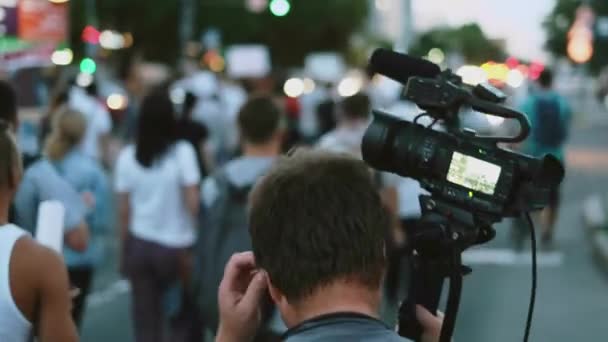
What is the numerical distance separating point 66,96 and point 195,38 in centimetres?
6556

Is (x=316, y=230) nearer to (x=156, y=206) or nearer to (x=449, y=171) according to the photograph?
(x=449, y=171)

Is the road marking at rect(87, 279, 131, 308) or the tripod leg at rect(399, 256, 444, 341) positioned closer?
the tripod leg at rect(399, 256, 444, 341)

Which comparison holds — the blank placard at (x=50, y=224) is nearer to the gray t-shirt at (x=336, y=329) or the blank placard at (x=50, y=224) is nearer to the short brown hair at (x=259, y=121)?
the gray t-shirt at (x=336, y=329)

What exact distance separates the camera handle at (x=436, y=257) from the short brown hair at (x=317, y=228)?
323mm

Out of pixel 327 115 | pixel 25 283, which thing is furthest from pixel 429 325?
pixel 327 115

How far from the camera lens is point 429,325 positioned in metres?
2.91

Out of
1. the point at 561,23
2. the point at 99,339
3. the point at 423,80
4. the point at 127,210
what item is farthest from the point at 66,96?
the point at 561,23

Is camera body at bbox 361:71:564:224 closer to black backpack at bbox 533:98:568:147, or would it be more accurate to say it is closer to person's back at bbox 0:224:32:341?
person's back at bbox 0:224:32:341

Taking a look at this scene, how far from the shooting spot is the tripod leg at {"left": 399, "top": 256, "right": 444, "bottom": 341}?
9.61 ft

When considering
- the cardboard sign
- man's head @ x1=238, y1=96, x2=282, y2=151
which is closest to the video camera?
man's head @ x1=238, y1=96, x2=282, y2=151

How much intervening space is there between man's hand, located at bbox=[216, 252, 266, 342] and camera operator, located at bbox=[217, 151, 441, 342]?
12cm

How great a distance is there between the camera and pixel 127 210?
783cm

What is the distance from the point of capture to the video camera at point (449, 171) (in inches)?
112

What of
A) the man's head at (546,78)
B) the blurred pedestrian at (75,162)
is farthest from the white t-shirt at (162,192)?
the man's head at (546,78)
